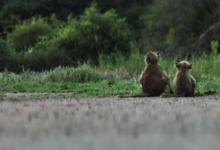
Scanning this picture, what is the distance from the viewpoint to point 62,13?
4312 centimetres

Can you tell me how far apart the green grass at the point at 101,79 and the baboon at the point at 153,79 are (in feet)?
1.64

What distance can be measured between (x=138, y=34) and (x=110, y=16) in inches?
430

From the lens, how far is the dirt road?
5.67 m

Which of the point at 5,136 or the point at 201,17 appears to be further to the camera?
the point at 201,17

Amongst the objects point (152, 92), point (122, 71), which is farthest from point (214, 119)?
point (122, 71)

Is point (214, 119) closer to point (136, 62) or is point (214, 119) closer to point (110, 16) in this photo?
point (136, 62)

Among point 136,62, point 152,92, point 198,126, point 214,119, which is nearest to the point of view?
point 198,126

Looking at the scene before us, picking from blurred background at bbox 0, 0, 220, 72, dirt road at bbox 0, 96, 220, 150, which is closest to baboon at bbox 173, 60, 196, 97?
dirt road at bbox 0, 96, 220, 150

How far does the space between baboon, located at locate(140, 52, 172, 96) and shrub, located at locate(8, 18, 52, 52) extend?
20.4 metres

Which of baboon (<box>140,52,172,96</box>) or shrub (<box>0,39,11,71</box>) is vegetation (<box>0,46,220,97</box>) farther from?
shrub (<box>0,39,11,71</box>)

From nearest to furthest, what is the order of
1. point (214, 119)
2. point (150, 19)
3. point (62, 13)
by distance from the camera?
point (214, 119) < point (150, 19) < point (62, 13)

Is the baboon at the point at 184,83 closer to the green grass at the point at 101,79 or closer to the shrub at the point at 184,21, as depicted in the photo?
the green grass at the point at 101,79

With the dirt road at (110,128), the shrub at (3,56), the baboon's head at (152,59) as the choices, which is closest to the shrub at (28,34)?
the shrub at (3,56)

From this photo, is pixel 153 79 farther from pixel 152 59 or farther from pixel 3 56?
pixel 3 56
